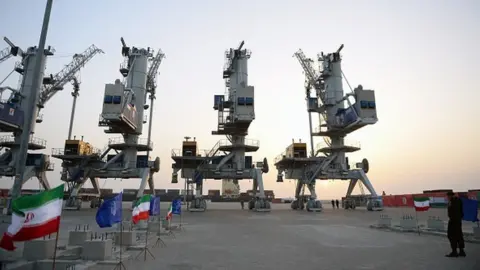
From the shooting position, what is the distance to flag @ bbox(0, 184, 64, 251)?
654 cm

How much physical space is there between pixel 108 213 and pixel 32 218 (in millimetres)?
2935

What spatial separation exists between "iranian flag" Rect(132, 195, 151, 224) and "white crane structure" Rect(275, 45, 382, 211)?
38.4 metres

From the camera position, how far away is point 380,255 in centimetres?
1112

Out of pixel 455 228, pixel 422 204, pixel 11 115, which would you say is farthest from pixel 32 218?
pixel 11 115

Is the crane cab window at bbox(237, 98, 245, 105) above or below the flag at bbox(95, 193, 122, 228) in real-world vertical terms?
above

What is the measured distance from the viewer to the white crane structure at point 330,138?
157 ft

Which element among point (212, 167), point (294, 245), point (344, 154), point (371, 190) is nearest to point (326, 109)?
point (344, 154)

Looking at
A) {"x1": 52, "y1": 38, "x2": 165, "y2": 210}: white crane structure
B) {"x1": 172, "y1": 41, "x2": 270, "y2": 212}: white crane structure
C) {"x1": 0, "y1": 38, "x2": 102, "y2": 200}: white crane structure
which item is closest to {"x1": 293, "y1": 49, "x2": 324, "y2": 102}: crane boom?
{"x1": 172, "y1": 41, "x2": 270, "y2": 212}: white crane structure

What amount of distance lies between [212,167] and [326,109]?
80.2 feet

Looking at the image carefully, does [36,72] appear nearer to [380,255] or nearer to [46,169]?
[380,255]

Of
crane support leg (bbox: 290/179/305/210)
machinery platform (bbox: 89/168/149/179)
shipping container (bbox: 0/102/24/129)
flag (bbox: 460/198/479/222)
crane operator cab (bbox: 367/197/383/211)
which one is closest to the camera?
flag (bbox: 460/198/479/222)

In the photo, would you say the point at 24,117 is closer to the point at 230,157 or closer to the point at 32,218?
the point at 230,157

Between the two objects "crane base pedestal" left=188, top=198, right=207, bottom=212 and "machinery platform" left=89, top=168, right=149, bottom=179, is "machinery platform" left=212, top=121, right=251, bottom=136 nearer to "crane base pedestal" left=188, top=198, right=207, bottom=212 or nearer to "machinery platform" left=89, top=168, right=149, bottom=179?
"crane base pedestal" left=188, top=198, right=207, bottom=212

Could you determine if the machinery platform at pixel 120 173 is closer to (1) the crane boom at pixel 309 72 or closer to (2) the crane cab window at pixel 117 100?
(2) the crane cab window at pixel 117 100
